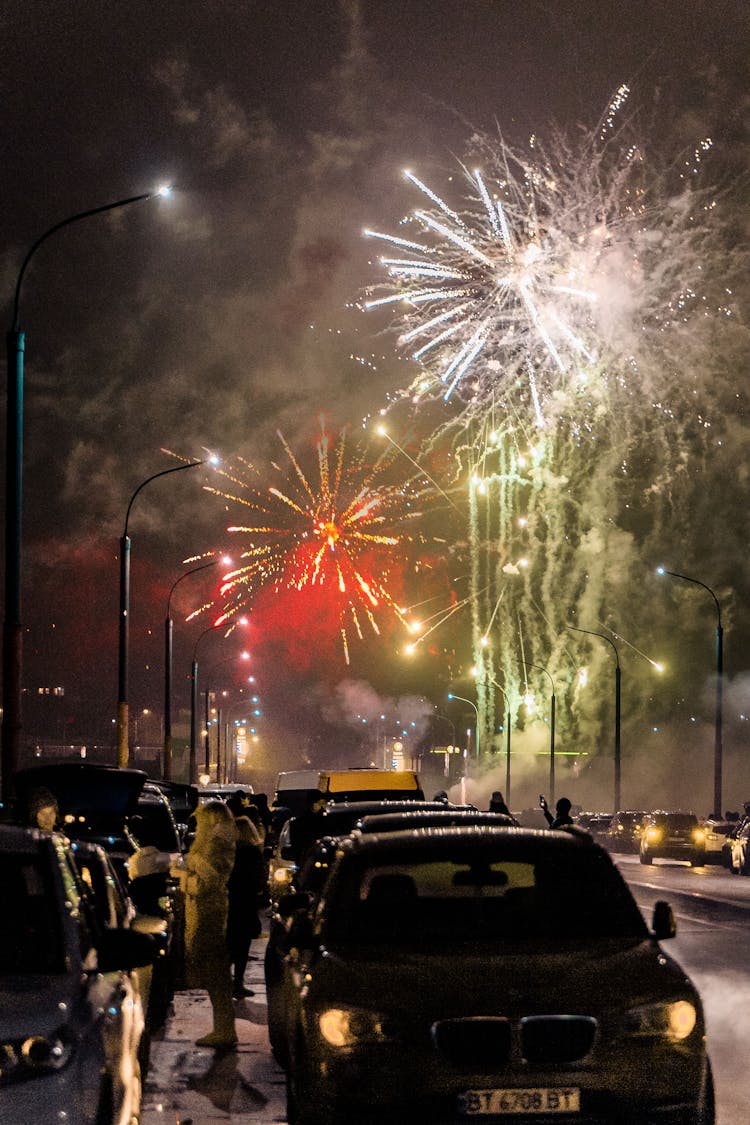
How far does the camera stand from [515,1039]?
7.55 meters

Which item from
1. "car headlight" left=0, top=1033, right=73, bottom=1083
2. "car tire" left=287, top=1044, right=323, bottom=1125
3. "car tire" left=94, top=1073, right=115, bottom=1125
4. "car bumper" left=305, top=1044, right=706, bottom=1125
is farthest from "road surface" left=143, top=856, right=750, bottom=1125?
"car headlight" left=0, top=1033, right=73, bottom=1083

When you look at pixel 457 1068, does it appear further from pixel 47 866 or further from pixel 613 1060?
pixel 47 866

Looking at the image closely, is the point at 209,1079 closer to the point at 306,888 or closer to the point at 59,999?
the point at 306,888

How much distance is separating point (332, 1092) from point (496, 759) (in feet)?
317

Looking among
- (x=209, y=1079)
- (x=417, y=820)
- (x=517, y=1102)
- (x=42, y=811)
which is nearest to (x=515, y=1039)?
(x=517, y=1102)

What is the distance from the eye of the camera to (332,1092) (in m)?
7.67

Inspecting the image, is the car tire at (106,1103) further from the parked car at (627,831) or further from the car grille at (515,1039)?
the parked car at (627,831)

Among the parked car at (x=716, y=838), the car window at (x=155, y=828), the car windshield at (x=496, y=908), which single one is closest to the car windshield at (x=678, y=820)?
the parked car at (x=716, y=838)

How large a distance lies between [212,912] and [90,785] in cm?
699

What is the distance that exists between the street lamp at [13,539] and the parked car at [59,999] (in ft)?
45.2

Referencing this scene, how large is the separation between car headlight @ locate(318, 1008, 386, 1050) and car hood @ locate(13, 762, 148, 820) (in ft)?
37.3

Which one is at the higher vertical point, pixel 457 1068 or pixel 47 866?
pixel 47 866

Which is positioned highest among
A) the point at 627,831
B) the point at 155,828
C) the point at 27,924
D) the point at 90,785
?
the point at 27,924

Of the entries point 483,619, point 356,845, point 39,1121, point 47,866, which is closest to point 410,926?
point 356,845
